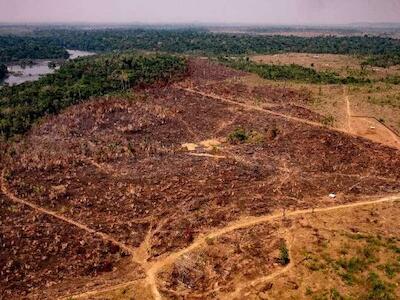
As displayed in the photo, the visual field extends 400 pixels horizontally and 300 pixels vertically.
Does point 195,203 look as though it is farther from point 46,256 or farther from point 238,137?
point 238,137

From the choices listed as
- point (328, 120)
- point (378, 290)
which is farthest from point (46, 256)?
point (328, 120)

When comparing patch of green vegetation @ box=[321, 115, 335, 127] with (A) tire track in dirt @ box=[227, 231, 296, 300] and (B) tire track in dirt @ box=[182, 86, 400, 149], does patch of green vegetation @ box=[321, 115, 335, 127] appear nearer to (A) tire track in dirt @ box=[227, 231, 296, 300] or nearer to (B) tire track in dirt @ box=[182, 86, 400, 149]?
(B) tire track in dirt @ box=[182, 86, 400, 149]

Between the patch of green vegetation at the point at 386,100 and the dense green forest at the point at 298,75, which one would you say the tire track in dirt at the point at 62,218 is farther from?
the dense green forest at the point at 298,75

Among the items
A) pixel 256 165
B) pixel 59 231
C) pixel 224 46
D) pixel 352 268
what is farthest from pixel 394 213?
pixel 224 46

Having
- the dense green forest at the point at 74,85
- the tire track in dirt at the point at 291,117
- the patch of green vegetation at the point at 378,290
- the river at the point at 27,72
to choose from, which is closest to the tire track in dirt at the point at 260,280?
the patch of green vegetation at the point at 378,290

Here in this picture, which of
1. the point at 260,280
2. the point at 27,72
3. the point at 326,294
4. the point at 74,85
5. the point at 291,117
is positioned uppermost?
the point at 74,85

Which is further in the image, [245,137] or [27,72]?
[27,72]

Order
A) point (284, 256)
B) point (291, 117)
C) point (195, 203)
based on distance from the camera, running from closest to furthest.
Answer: point (284, 256) < point (195, 203) < point (291, 117)
